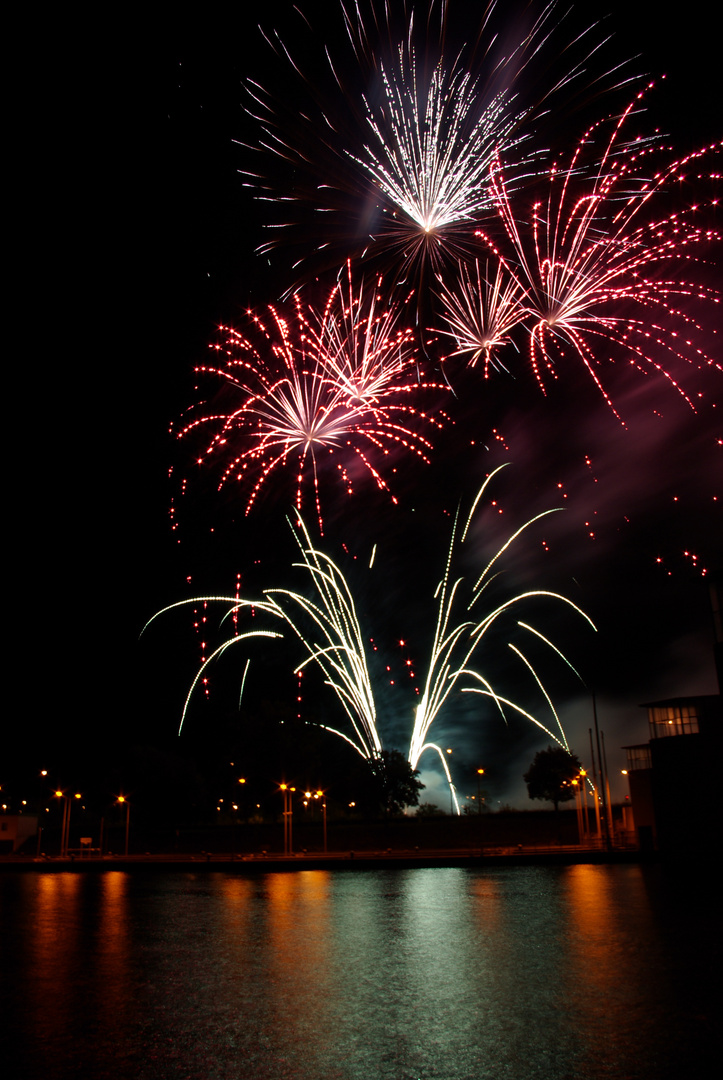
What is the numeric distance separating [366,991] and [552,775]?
6417cm

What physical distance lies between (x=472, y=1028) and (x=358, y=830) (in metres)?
50.0

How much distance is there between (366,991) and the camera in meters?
9.34

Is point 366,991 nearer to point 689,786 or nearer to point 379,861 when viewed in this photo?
point 689,786

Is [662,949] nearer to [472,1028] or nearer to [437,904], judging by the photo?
[472,1028]

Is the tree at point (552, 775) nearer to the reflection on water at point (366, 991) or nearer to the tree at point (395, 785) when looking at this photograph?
the tree at point (395, 785)

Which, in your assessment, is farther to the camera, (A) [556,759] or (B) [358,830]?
(A) [556,759]

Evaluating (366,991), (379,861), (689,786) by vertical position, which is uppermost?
(689,786)

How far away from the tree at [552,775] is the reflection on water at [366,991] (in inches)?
2045

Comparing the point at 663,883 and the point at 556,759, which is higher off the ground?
the point at 556,759

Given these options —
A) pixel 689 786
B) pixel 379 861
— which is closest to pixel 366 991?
pixel 689 786

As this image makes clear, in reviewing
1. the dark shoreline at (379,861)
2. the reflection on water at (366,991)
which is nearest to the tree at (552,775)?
the dark shoreline at (379,861)

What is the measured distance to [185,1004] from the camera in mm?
8922

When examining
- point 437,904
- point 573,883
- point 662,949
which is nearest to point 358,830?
point 573,883

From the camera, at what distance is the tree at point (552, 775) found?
227 ft
